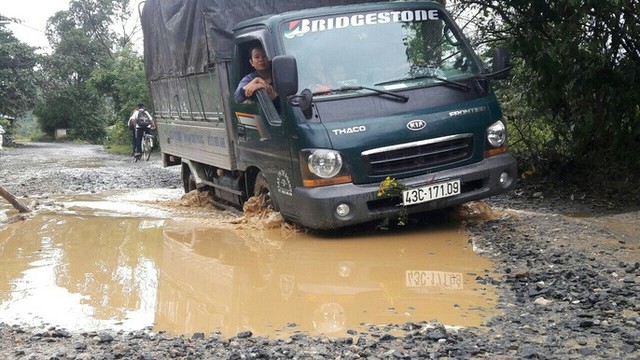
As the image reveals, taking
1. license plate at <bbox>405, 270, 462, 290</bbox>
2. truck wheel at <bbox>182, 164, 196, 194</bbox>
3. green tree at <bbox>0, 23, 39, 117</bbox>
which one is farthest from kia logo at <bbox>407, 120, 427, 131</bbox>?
green tree at <bbox>0, 23, 39, 117</bbox>

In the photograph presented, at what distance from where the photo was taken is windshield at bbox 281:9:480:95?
23.6ft

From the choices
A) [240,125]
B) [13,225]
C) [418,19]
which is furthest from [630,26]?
[13,225]

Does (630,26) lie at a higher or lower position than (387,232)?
higher

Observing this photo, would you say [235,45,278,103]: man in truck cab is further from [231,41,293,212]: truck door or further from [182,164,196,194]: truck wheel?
[182,164,196,194]: truck wheel

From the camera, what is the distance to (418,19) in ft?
25.1

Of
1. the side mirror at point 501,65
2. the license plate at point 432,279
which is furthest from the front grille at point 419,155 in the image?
the license plate at point 432,279

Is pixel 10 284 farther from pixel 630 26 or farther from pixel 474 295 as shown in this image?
pixel 630 26

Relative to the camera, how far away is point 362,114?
688cm

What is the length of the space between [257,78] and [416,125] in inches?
66.8

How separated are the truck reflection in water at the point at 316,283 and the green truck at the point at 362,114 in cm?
33

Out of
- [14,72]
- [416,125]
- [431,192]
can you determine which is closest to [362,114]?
[416,125]

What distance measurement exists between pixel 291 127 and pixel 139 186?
7.75 m

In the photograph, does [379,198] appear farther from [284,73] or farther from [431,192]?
[284,73]

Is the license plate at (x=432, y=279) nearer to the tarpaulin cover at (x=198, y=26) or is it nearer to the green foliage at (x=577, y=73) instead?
the green foliage at (x=577, y=73)
